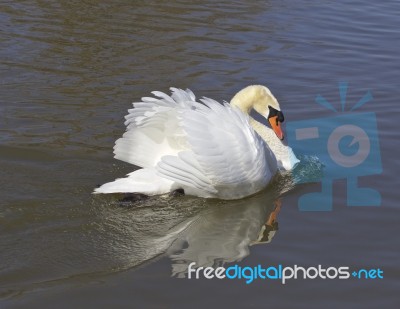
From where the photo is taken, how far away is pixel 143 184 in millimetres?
6652

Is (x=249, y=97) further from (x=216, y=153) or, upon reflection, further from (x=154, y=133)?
(x=216, y=153)

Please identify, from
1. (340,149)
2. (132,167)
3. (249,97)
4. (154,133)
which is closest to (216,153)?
(154,133)

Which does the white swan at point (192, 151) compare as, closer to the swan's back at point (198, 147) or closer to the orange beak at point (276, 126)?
the swan's back at point (198, 147)

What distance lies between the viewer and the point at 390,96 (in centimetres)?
941

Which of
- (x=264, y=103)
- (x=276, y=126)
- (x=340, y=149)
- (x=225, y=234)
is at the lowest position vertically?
(x=225, y=234)

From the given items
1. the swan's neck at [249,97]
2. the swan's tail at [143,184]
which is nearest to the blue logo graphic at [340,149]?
the swan's neck at [249,97]

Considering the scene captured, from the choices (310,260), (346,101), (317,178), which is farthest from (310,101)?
(310,260)

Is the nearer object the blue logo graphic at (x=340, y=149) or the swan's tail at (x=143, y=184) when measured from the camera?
the swan's tail at (x=143, y=184)

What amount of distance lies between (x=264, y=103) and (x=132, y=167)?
1.37 meters

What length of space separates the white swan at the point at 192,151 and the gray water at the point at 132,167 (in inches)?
7.1

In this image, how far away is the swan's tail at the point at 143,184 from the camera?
21.3ft

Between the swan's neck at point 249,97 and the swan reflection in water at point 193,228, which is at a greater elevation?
the swan's neck at point 249,97

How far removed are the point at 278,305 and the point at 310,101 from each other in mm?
4379

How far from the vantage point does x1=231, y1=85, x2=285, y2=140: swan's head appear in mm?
7723
